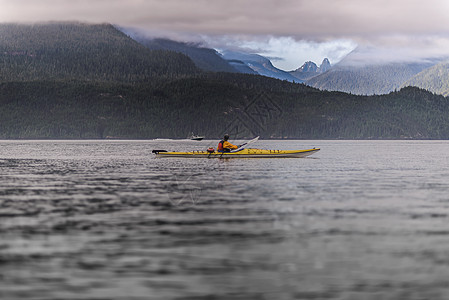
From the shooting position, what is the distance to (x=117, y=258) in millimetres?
18875

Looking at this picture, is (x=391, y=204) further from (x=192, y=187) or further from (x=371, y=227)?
(x=192, y=187)

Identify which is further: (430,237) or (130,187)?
(130,187)

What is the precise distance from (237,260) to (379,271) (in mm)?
4332

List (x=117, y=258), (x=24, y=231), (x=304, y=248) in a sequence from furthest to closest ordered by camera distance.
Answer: (x=24, y=231) < (x=304, y=248) < (x=117, y=258)

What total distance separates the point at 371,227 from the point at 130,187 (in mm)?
22019

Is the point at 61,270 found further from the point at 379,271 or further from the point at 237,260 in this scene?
the point at 379,271

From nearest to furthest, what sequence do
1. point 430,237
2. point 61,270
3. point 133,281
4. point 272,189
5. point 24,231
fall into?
point 133,281
point 61,270
point 430,237
point 24,231
point 272,189

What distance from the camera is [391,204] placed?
32000 mm

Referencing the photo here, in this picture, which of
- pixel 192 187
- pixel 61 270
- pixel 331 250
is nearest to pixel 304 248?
pixel 331 250

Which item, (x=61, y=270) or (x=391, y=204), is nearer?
(x=61, y=270)

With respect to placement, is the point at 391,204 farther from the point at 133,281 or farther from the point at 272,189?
the point at 133,281

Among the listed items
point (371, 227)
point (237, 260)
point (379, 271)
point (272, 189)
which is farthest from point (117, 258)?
point (272, 189)

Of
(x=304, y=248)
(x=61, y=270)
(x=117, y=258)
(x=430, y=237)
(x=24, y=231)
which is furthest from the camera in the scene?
(x=24, y=231)

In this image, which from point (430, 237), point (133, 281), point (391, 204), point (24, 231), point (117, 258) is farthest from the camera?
point (391, 204)
